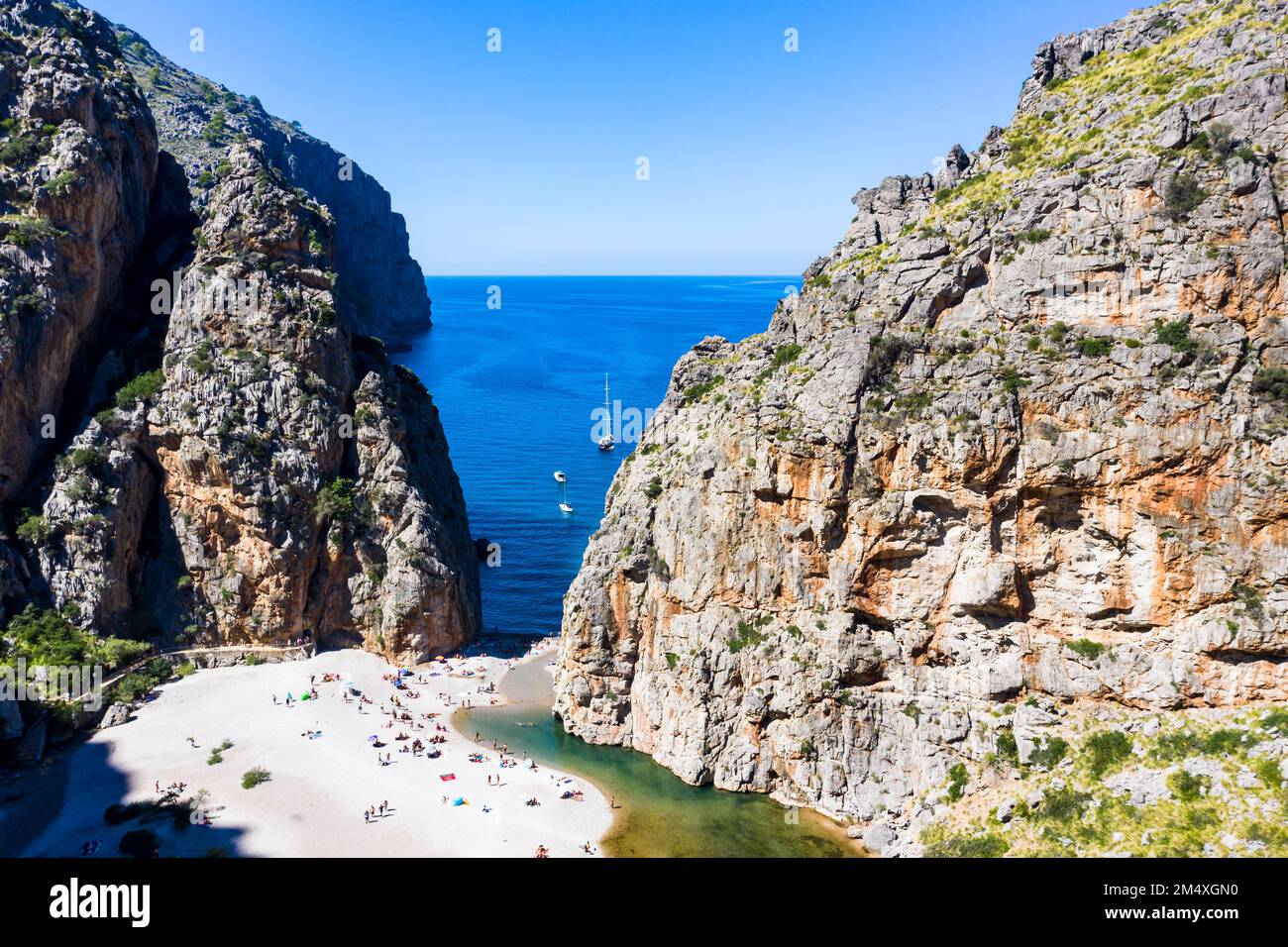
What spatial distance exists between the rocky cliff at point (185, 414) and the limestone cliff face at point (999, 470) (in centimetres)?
1919

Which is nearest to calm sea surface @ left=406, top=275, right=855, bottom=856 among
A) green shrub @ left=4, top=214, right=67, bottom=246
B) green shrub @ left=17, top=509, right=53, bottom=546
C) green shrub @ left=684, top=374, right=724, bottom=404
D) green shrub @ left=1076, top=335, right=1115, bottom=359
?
green shrub @ left=684, top=374, right=724, bottom=404

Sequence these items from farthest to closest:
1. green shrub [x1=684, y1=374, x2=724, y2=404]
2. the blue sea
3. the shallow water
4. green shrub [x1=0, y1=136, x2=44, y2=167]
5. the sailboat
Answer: the sailboat < the blue sea < green shrub [x1=0, y1=136, x2=44, y2=167] < green shrub [x1=684, y1=374, x2=724, y2=404] < the shallow water

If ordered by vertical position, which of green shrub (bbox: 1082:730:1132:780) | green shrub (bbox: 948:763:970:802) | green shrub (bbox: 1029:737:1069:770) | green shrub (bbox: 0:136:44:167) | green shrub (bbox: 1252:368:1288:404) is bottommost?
green shrub (bbox: 948:763:970:802)

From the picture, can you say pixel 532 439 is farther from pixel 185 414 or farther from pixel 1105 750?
pixel 1105 750

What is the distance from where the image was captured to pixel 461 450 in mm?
111375

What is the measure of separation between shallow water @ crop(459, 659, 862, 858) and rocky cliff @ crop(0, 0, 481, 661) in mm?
13009

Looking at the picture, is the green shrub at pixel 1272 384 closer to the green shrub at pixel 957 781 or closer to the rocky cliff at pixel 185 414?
the green shrub at pixel 957 781

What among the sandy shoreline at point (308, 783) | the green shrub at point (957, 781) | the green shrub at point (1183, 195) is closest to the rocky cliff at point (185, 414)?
the sandy shoreline at point (308, 783)

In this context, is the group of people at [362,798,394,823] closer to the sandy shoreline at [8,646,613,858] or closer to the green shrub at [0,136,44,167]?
the sandy shoreline at [8,646,613,858]

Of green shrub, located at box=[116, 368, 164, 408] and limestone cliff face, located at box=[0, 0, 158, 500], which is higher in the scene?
limestone cliff face, located at box=[0, 0, 158, 500]

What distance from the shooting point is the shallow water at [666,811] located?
39219 mm

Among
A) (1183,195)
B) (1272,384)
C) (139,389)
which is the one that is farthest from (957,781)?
(139,389)

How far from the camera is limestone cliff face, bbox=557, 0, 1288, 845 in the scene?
3438cm

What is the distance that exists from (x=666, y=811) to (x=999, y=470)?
2383 centimetres
